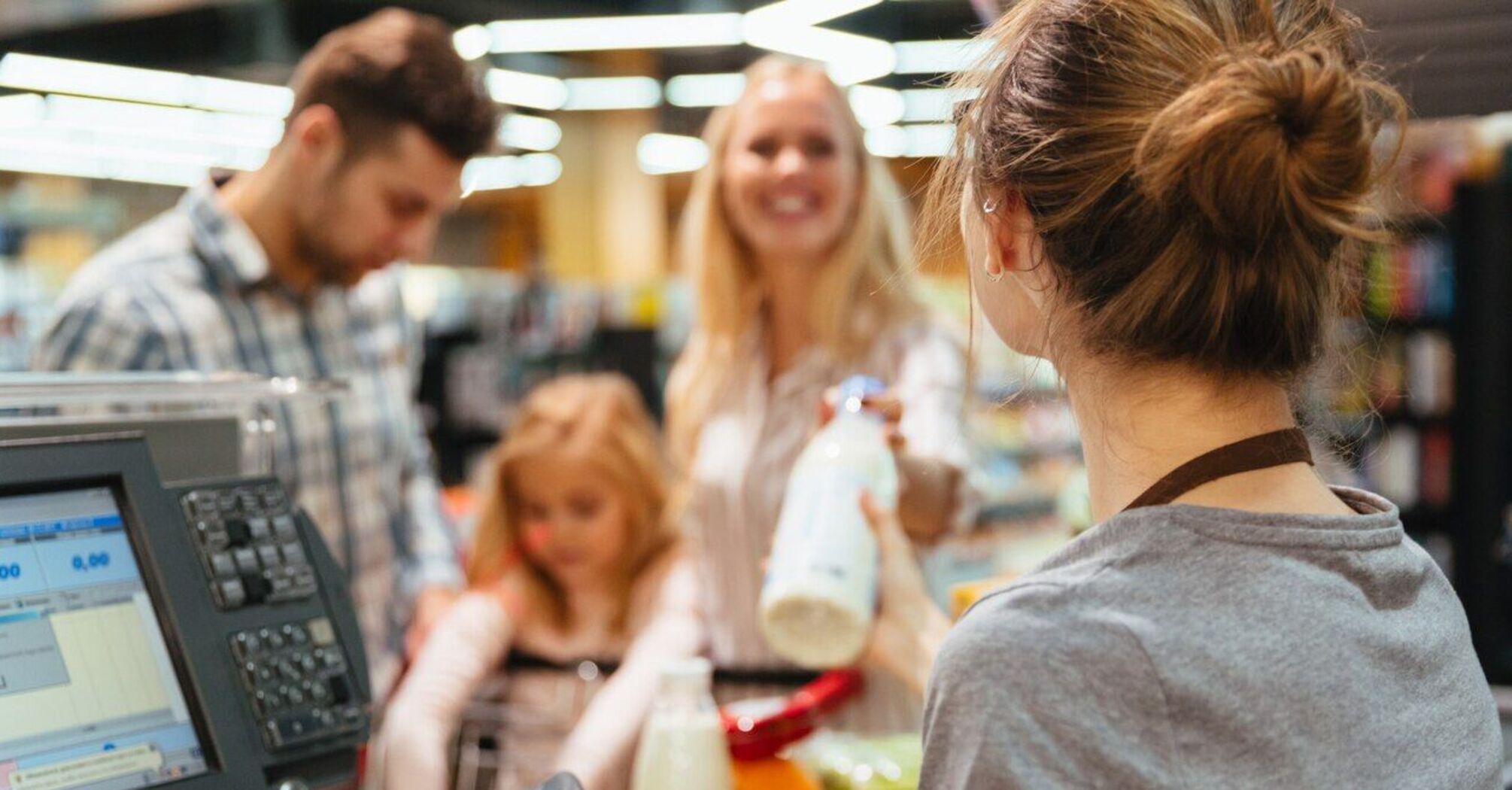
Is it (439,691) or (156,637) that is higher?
(156,637)

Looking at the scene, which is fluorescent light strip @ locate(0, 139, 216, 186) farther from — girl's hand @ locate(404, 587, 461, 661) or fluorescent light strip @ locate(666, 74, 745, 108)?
girl's hand @ locate(404, 587, 461, 661)

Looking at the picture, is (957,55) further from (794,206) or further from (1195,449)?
(794,206)

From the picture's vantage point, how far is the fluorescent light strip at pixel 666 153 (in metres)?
11.9

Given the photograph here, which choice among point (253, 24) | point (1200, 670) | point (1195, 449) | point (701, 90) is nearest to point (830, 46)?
point (701, 90)

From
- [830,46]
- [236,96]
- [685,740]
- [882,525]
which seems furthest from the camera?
[236,96]

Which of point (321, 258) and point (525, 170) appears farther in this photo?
point (525, 170)

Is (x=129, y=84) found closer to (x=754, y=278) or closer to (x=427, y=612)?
(x=427, y=612)

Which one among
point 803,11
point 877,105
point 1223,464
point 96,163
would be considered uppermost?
point 96,163

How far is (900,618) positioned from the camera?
1411mm

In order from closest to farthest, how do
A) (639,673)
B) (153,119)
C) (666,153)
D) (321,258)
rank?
(639,673) → (321,258) → (153,119) → (666,153)

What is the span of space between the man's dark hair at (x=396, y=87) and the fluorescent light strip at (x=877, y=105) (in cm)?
664

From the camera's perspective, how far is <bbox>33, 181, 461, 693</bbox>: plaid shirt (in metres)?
1.94

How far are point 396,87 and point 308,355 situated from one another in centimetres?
48

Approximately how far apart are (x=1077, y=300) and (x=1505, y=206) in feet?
17.6
